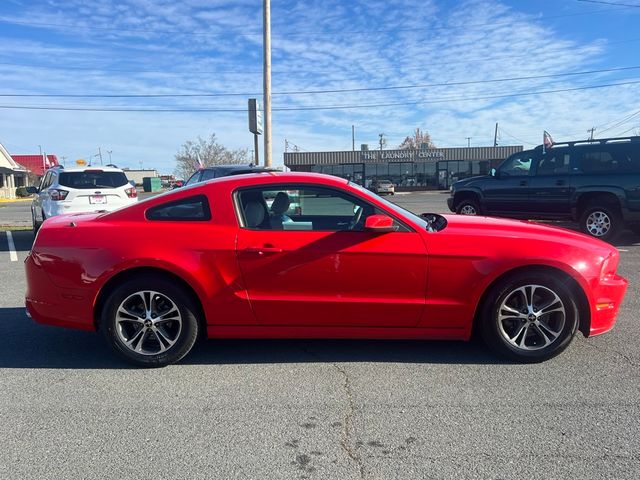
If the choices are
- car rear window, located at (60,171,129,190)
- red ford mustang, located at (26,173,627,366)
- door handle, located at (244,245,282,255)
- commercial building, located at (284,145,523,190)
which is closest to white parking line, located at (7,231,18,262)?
car rear window, located at (60,171,129,190)

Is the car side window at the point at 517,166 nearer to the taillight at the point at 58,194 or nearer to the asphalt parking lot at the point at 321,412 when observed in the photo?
the asphalt parking lot at the point at 321,412

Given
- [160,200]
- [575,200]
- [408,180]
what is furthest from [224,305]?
[408,180]

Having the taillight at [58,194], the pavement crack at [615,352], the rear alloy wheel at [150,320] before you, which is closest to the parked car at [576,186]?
the pavement crack at [615,352]

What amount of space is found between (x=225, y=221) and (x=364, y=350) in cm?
165

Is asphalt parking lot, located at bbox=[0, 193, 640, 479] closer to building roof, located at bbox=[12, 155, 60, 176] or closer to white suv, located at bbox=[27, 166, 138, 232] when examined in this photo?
white suv, located at bbox=[27, 166, 138, 232]

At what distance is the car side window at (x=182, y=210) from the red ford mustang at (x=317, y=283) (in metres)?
0.03

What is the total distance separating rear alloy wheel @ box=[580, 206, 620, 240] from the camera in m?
10.1

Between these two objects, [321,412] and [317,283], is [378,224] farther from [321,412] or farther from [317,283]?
[321,412]

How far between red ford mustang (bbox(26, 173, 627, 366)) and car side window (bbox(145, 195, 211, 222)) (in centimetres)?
3

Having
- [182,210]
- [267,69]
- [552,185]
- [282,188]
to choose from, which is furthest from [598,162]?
[182,210]

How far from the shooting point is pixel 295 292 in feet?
13.3

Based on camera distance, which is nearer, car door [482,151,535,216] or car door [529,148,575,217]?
car door [529,148,575,217]

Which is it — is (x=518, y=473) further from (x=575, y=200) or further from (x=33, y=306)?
(x=575, y=200)

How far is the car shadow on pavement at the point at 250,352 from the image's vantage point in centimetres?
421
